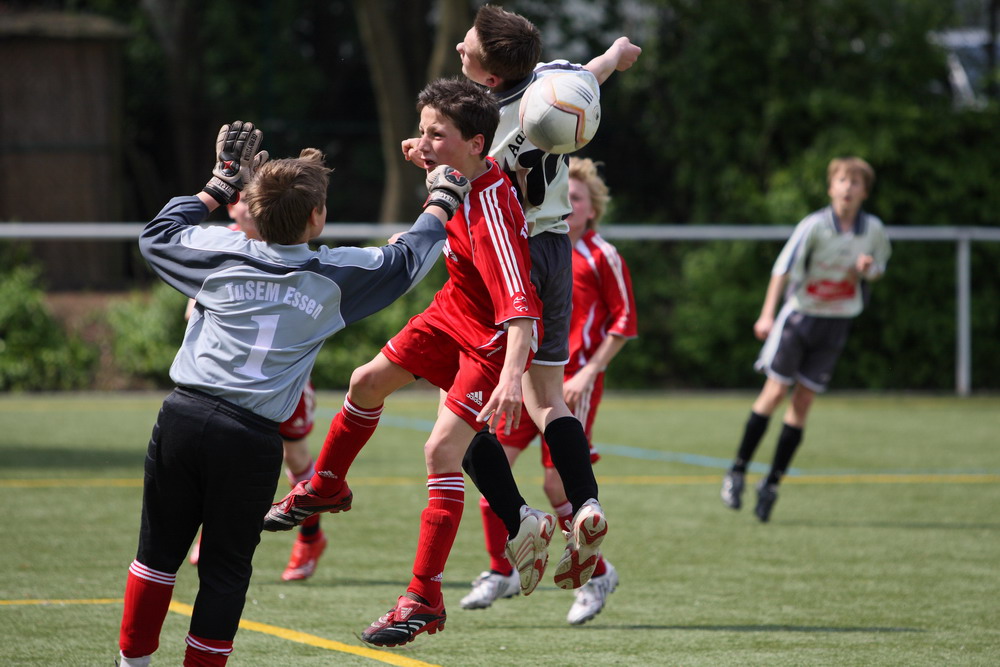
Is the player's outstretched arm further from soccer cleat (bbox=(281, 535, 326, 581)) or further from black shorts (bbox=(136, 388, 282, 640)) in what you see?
soccer cleat (bbox=(281, 535, 326, 581))

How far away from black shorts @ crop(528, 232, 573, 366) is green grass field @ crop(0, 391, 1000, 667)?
1.08m

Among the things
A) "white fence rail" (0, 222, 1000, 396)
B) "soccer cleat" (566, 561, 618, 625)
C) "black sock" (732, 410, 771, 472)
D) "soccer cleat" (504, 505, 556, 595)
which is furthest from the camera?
"white fence rail" (0, 222, 1000, 396)

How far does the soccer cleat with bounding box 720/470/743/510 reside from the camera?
7676mm

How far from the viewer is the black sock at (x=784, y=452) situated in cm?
767

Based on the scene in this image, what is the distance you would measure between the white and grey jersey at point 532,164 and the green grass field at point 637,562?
156 cm

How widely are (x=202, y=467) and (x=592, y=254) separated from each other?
2.82 metres

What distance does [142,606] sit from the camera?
12.4 ft

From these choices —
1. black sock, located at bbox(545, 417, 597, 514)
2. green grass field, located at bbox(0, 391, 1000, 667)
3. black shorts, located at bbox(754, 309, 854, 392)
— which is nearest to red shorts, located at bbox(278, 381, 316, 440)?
green grass field, located at bbox(0, 391, 1000, 667)

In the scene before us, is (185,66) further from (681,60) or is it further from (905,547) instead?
(905,547)

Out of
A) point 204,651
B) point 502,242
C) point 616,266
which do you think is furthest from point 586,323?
point 204,651

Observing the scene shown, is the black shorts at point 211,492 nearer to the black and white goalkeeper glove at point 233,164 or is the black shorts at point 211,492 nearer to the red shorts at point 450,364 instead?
the black and white goalkeeper glove at point 233,164

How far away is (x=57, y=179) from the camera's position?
17.2 metres

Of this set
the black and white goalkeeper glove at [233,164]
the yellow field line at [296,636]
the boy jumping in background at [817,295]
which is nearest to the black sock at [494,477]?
the yellow field line at [296,636]

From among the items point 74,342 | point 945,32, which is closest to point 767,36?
point 945,32
